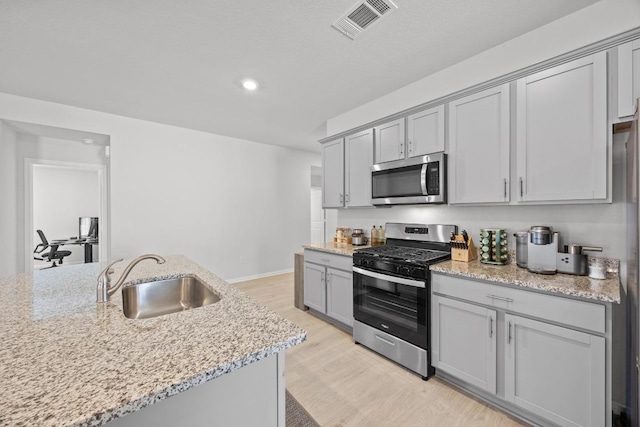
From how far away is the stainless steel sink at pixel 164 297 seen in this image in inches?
60.3

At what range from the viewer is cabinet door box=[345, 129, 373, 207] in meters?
3.15

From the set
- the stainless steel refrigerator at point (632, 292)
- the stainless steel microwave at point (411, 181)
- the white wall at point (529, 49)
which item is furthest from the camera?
the stainless steel microwave at point (411, 181)

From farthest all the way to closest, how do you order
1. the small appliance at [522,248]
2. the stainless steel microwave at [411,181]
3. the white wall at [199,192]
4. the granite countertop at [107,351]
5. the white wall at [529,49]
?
the white wall at [199,192]
the stainless steel microwave at [411,181]
the small appliance at [522,248]
the white wall at [529,49]
the granite countertop at [107,351]

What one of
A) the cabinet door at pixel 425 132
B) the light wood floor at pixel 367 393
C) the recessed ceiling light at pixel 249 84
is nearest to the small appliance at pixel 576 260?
the light wood floor at pixel 367 393

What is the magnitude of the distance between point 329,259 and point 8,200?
4519 mm

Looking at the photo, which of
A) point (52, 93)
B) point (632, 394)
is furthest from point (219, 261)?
point (632, 394)

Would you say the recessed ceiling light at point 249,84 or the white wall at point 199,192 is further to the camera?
the white wall at point 199,192

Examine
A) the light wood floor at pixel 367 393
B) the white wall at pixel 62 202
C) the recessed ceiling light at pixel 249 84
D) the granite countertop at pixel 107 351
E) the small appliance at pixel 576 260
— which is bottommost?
the light wood floor at pixel 367 393

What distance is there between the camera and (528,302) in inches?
64.1

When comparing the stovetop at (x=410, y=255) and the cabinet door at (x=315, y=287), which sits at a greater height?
the stovetop at (x=410, y=255)

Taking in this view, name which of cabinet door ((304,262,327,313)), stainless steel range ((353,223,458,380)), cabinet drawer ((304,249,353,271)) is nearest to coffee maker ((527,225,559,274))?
stainless steel range ((353,223,458,380))

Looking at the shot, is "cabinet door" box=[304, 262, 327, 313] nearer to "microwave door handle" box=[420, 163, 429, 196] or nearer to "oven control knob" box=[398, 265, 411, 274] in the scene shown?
"oven control knob" box=[398, 265, 411, 274]

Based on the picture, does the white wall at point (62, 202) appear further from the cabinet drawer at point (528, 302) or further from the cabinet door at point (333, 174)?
the cabinet drawer at point (528, 302)

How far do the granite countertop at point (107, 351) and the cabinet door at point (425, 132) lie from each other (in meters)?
2.14
